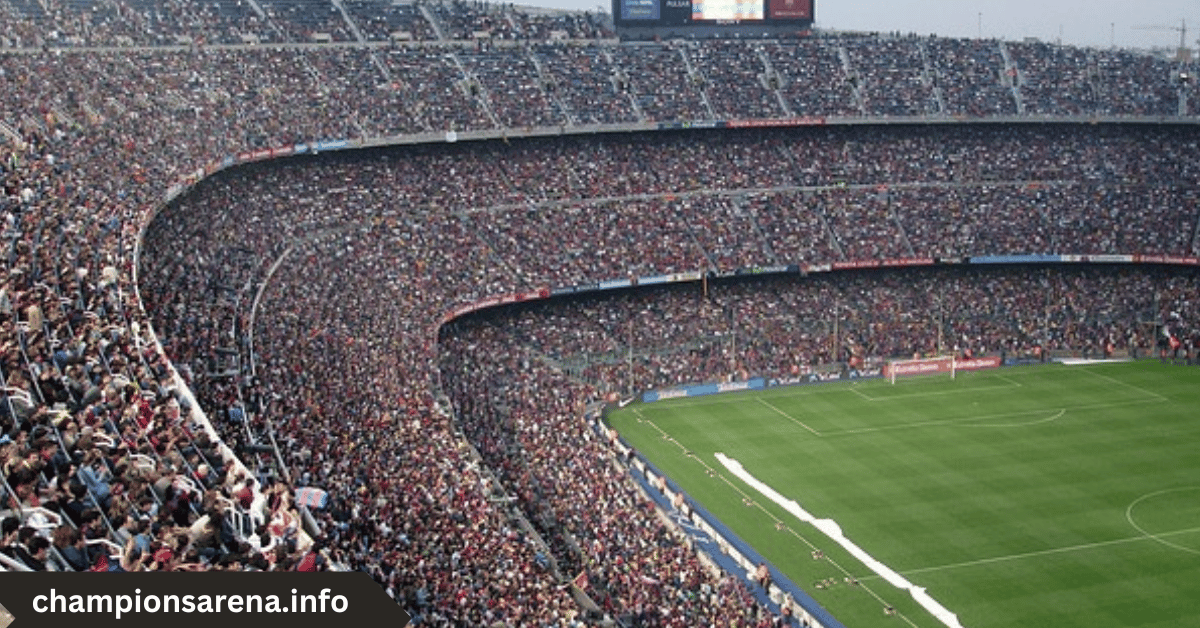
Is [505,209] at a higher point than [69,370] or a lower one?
lower

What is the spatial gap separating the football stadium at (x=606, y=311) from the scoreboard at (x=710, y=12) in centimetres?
27

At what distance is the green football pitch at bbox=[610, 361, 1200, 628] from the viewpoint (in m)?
37.2

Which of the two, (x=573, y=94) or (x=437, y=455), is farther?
(x=573, y=94)

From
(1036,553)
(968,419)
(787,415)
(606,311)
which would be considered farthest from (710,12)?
(1036,553)

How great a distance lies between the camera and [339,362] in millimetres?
40375

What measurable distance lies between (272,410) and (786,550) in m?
17.5

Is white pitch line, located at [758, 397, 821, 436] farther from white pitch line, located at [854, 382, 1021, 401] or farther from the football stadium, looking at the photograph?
white pitch line, located at [854, 382, 1021, 401]

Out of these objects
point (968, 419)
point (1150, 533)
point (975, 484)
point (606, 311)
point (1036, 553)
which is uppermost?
point (606, 311)

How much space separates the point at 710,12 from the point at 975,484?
4240 cm

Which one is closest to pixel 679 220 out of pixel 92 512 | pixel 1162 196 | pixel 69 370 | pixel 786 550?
pixel 1162 196

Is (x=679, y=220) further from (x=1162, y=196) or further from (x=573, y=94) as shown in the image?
(x=1162, y=196)

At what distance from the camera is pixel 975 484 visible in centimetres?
4684

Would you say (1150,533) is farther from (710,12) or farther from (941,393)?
(710,12)

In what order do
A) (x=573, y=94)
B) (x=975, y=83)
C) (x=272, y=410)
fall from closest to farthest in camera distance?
(x=272, y=410), (x=573, y=94), (x=975, y=83)
